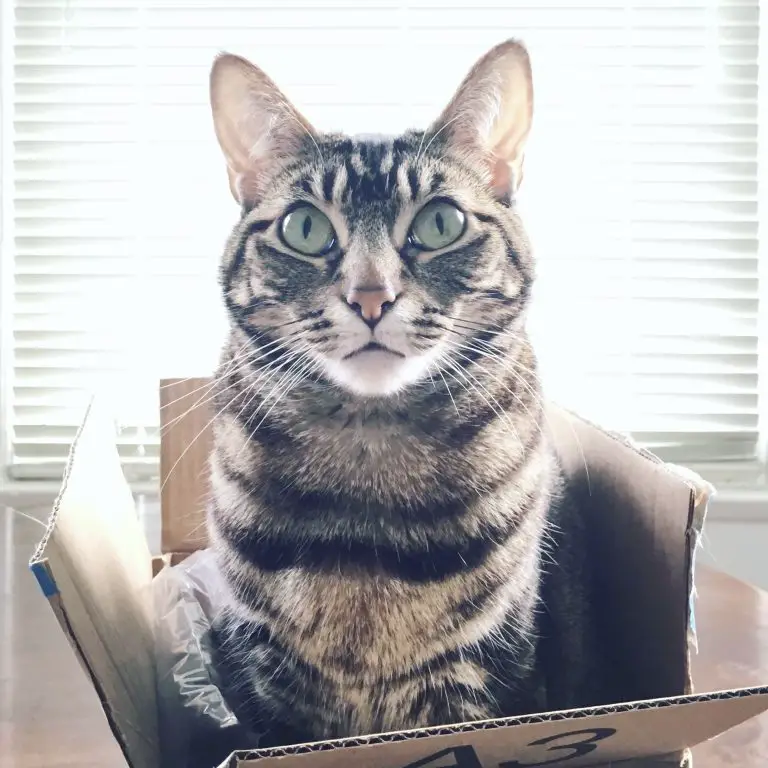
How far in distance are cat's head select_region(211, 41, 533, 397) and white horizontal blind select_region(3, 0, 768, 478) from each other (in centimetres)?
85

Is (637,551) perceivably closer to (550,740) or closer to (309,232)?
(550,740)

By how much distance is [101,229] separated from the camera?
150 cm

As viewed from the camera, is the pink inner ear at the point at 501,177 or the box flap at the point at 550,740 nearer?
the box flap at the point at 550,740

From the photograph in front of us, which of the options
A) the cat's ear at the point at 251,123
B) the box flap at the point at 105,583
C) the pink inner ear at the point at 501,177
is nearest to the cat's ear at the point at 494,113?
the pink inner ear at the point at 501,177

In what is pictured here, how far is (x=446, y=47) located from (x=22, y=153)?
2.57 feet

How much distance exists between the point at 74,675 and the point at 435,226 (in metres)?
0.59

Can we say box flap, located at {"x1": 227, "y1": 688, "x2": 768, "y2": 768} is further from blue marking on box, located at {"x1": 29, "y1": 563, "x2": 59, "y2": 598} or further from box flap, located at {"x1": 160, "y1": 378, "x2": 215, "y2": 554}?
box flap, located at {"x1": 160, "y1": 378, "x2": 215, "y2": 554}

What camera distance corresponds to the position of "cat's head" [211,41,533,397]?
51 centimetres

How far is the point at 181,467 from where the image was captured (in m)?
0.91

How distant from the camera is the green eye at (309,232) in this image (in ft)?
1.77

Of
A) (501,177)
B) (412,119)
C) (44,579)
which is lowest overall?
(44,579)

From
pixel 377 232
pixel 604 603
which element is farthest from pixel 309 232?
pixel 604 603

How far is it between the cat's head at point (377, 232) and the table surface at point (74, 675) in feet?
1.27

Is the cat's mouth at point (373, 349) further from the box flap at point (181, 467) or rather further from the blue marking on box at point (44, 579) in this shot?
the box flap at point (181, 467)
